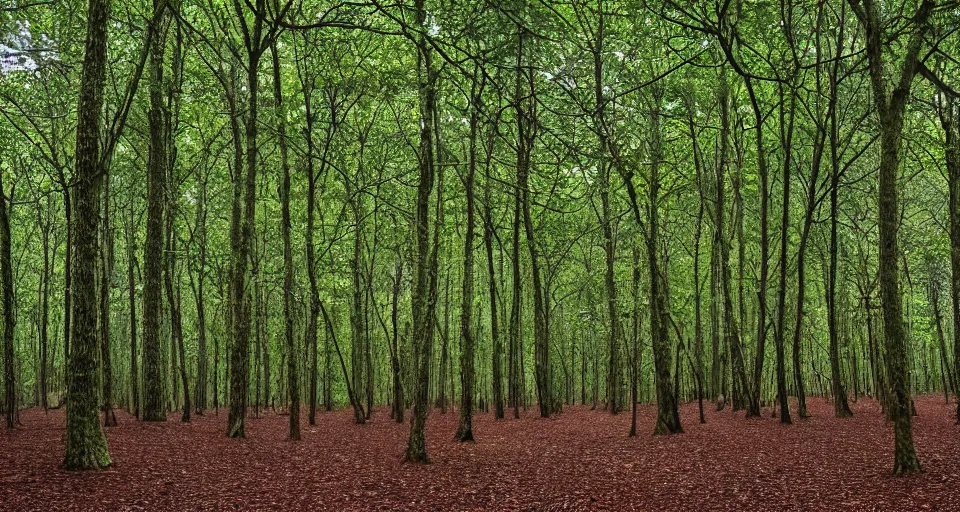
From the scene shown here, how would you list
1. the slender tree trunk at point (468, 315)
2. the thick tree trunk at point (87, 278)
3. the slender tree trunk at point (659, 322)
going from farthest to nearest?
the slender tree trunk at point (659, 322) → the slender tree trunk at point (468, 315) → the thick tree trunk at point (87, 278)

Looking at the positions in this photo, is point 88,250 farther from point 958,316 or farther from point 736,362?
point 958,316

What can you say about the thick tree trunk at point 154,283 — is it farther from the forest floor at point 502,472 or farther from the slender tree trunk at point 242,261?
the slender tree trunk at point 242,261

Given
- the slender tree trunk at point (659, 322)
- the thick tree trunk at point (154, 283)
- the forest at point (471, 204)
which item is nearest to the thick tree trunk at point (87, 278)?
the forest at point (471, 204)

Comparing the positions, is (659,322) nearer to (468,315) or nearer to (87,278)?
(468,315)

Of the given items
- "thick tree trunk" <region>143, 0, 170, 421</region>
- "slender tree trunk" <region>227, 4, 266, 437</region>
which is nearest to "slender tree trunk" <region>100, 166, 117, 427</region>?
"thick tree trunk" <region>143, 0, 170, 421</region>

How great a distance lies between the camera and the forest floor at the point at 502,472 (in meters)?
8.05

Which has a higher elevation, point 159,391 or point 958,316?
point 958,316

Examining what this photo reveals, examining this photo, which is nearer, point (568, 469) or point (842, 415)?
point (568, 469)

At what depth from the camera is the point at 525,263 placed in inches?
1174

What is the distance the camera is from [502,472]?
10875mm

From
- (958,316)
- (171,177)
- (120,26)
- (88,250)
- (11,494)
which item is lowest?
(11,494)

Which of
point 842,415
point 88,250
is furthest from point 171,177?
point 842,415

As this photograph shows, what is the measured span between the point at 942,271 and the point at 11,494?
3098 centimetres

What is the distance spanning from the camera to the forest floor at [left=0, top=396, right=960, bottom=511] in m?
8.05
